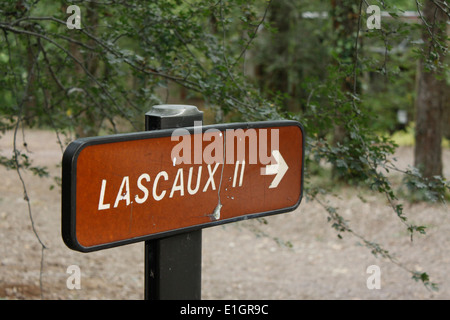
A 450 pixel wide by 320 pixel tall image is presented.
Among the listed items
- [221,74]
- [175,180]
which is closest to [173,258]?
[175,180]

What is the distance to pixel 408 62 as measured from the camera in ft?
55.0

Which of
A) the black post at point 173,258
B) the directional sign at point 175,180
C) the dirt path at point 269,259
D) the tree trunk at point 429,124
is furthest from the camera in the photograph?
the tree trunk at point 429,124

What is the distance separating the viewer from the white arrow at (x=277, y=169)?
1864 millimetres

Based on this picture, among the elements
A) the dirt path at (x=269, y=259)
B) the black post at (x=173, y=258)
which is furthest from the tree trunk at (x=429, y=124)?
the black post at (x=173, y=258)

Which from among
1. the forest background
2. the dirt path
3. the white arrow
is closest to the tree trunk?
the dirt path

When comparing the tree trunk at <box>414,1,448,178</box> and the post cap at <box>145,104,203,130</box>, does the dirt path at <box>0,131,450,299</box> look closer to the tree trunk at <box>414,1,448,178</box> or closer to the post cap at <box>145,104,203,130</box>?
the tree trunk at <box>414,1,448,178</box>

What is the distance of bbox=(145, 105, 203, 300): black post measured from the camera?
1.63m

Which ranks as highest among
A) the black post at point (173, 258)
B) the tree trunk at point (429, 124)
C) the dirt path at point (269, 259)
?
the black post at point (173, 258)

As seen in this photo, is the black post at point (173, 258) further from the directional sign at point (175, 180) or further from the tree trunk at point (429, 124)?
the tree trunk at point (429, 124)

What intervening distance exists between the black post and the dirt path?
3866mm

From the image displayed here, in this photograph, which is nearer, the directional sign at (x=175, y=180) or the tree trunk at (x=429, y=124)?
the directional sign at (x=175, y=180)

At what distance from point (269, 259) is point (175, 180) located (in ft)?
24.1

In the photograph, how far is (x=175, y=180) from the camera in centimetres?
164
